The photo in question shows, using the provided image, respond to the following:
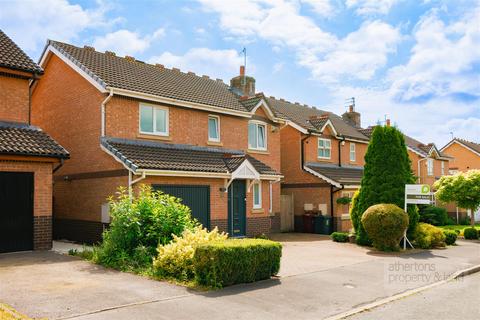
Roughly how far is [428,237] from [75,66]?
16343mm

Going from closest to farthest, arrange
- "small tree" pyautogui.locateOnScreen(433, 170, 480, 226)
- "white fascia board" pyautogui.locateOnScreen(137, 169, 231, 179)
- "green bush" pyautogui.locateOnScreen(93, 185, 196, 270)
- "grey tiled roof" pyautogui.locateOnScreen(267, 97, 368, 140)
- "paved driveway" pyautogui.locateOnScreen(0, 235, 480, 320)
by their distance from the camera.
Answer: "paved driveway" pyautogui.locateOnScreen(0, 235, 480, 320)
"green bush" pyautogui.locateOnScreen(93, 185, 196, 270)
"white fascia board" pyautogui.locateOnScreen(137, 169, 231, 179)
"small tree" pyautogui.locateOnScreen(433, 170, 480, 226)
"grey tiled roof" pyautogui.locateOnScreen(267, 97, 368, 140)

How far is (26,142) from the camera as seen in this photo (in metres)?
14.4

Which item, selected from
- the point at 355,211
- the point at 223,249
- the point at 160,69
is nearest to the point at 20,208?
the point at 223,249

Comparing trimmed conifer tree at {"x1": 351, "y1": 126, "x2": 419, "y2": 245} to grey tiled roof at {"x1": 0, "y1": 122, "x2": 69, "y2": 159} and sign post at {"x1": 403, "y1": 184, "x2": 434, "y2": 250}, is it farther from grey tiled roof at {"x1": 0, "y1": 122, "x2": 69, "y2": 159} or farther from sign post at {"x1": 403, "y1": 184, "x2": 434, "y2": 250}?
grey tiled roof at {"x1": 0, "y1": 122, "x2": 69, "y2": 159}

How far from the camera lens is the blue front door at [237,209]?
19.2 m

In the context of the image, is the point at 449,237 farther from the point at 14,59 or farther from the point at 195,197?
the point at 14,59

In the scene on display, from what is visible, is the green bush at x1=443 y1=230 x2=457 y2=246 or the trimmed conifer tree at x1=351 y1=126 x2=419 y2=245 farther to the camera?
the green bush at x1=443 y1=230 x2=457 y2=246

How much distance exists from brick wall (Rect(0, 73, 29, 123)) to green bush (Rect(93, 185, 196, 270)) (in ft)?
18.3

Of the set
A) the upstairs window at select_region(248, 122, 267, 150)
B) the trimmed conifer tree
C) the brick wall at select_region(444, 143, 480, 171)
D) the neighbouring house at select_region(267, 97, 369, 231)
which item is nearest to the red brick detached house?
the upstairs window at select_region(248, 122, 267, 150)

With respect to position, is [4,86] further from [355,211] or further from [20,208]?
[355,211]

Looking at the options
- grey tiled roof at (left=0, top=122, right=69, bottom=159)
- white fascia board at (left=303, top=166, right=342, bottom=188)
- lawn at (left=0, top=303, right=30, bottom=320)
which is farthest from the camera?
white fascia board at (left=303, top=166, right=342, bottom=188)

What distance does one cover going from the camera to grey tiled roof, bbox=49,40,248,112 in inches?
703

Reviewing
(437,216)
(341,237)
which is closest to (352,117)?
(437,216)

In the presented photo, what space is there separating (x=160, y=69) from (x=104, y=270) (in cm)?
1326
